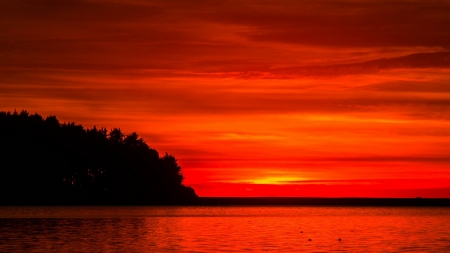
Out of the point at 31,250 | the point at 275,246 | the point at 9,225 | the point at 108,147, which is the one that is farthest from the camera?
the point at 108,147

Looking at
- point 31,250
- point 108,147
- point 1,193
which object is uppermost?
point 108,147

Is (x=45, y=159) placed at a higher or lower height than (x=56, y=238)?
higher

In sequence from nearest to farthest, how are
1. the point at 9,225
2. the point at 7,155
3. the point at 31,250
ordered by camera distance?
1. the point at 31,250
2. the point at 9,225
3. the point at 7,155

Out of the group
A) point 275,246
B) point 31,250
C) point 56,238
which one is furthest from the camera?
point 56,238

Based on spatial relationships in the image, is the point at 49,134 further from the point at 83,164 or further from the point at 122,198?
the point at 122,198

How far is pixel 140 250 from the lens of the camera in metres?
62.4

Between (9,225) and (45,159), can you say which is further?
(45,159)

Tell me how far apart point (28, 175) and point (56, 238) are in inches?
4199

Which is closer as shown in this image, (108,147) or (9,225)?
(9,225)

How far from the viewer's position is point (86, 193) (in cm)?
18525

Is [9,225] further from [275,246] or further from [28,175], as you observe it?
[28,175]

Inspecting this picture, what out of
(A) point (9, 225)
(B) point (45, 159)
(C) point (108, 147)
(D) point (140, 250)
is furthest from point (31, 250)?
(C) point (108, 147)

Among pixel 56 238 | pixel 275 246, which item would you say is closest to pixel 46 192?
pixel 56 238

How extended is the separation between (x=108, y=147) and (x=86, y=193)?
15089 mm
